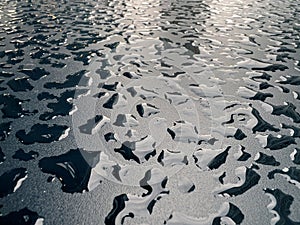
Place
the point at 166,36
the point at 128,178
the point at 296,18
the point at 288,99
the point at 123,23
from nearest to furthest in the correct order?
the point at 128,178
the point at 288,99
the point at 166,36
the point at 123,23
the point at 296,18

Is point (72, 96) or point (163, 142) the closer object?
point (163, 142)

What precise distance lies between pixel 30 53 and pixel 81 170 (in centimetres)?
374

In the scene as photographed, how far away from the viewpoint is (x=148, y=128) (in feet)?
10.8

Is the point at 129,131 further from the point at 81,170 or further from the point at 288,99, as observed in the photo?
the point at 288,99

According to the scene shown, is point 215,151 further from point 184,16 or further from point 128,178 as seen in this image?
point 184,16

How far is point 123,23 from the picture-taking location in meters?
8.05

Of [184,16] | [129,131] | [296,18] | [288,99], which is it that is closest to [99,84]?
[129,131]

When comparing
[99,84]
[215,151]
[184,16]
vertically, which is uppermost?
[215,151]

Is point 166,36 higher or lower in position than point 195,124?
lower

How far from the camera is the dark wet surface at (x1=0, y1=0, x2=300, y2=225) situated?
225 cm

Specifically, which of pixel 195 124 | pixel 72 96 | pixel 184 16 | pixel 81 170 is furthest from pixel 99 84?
pixel 184 16

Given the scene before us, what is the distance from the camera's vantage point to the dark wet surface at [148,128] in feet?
7.38

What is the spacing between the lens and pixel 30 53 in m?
5.55

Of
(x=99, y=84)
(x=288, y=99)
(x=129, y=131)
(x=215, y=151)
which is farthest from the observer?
(x=99, y=84)
